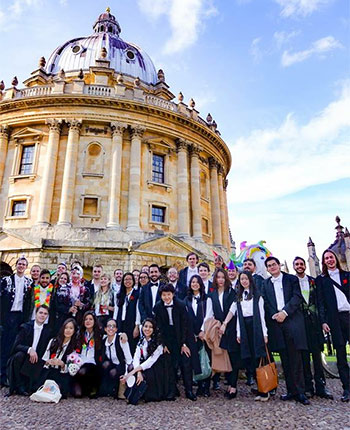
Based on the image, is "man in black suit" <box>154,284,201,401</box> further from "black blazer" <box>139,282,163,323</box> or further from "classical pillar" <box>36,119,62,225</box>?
"classical pillar" <box>36,119,62,225</box>

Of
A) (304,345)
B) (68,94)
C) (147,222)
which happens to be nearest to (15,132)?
(68,94)

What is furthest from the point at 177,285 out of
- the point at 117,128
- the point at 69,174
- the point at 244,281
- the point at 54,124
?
the point at 54,124

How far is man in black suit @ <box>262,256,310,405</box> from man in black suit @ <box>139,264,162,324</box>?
2.49m

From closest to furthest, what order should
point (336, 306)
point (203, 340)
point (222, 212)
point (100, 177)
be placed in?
1. point (336, 306)
2. point (203, 340)
3. point (100, 177)
4. point (222, 212)

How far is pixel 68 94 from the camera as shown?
70.4ft

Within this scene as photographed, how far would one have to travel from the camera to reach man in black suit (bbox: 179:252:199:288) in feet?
26.2

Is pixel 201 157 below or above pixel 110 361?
above

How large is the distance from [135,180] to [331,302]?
1717 cm

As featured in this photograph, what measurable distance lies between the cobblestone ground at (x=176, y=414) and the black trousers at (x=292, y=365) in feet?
0.94

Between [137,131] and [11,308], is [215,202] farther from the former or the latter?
[11,308]

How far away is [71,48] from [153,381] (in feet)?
114

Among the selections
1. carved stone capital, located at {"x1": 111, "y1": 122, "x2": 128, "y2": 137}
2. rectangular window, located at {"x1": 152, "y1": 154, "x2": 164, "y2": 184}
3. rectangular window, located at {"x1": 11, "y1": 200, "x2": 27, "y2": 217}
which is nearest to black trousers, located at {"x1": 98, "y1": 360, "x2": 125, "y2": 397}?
rectangular window, located at {"x1": 11, "y1": 200, "x2": 27, "y2": 217}

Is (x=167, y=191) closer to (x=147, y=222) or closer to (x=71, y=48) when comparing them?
(x=147, y=222)

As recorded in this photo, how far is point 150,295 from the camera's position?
7102mm
